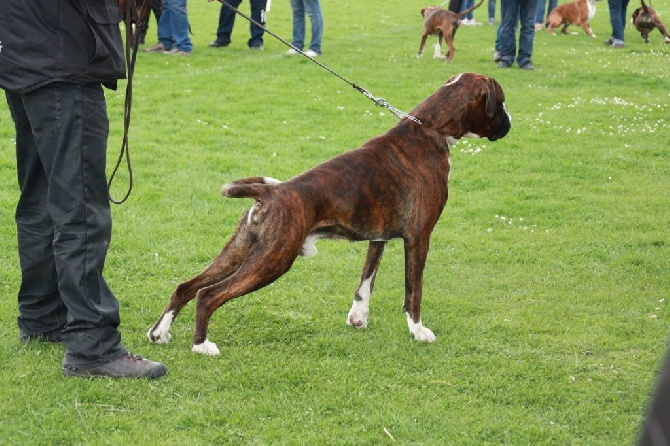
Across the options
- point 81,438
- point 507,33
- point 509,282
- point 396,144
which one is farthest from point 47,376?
point 507,33

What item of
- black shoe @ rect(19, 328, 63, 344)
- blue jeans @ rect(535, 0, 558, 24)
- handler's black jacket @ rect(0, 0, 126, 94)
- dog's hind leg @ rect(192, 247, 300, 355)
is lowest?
Answer: blue jeans @ rect(535, 0, 558, 24)

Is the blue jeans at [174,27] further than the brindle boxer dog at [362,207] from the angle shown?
Yes

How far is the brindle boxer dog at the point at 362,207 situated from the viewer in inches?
196

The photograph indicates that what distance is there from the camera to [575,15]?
21.9m

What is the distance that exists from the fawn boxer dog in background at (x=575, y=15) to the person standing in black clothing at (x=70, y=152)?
18.9m

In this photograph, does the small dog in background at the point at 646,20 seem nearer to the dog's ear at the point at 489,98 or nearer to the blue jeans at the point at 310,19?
the blue jeans at the point at 310,19

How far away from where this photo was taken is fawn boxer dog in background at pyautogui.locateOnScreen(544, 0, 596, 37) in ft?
71.5

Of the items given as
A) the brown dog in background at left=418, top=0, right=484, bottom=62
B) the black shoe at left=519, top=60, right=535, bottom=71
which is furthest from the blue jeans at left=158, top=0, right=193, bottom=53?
the black shoe at left=519, top=60, right=535, bottom=71

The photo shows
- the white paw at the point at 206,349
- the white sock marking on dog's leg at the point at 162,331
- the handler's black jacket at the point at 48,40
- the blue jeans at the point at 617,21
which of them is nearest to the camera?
the handler's black jacket at the point at 48,40

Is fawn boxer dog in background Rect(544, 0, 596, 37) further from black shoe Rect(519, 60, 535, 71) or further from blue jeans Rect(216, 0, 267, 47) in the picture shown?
blue jeans Rect(216, 0, 267, 47)

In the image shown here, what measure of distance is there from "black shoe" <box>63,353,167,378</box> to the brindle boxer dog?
406mm

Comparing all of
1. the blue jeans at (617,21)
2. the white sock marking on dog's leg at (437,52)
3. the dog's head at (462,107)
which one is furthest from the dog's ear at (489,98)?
the blue jeans at (617,21)

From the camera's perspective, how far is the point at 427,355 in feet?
17.4

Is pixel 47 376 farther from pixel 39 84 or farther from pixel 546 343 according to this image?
pixel 546 343
